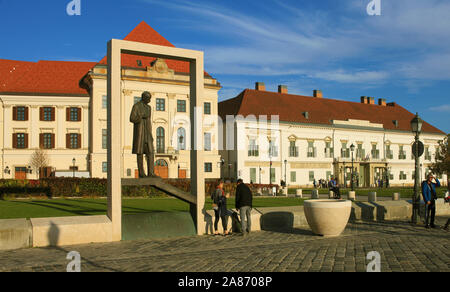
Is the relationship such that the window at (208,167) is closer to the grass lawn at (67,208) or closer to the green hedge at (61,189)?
the green hedge at (61,189)

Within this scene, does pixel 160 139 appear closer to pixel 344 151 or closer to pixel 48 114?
pixel 48 114

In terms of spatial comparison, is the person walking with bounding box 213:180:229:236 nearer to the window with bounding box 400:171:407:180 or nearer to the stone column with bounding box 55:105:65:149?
the stone column with bounding box 55:105:65:149

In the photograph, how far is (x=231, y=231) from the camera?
1328 centimetres

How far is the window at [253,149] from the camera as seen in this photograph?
5475cm

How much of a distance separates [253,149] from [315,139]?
1137 centimetres

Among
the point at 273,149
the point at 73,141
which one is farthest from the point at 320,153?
the point at 73,141

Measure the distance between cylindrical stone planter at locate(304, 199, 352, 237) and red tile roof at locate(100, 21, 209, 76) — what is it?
40295 mm

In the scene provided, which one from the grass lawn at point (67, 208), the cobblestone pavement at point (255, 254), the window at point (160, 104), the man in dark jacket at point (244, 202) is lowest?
the cobblestone pavement at point (255, 254)

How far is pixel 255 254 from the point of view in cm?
966

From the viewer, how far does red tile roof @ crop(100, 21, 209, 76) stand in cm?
4962

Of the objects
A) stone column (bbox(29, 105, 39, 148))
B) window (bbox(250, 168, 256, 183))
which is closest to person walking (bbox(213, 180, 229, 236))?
window (bbox(250, 168, 256, 183))

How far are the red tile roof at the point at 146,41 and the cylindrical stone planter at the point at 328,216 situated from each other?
132 feet

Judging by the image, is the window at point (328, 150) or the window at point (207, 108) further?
the window at point (328, 150)

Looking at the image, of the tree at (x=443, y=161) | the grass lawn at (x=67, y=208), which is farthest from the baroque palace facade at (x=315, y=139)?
the grass lawn at (x=67, y=208)
